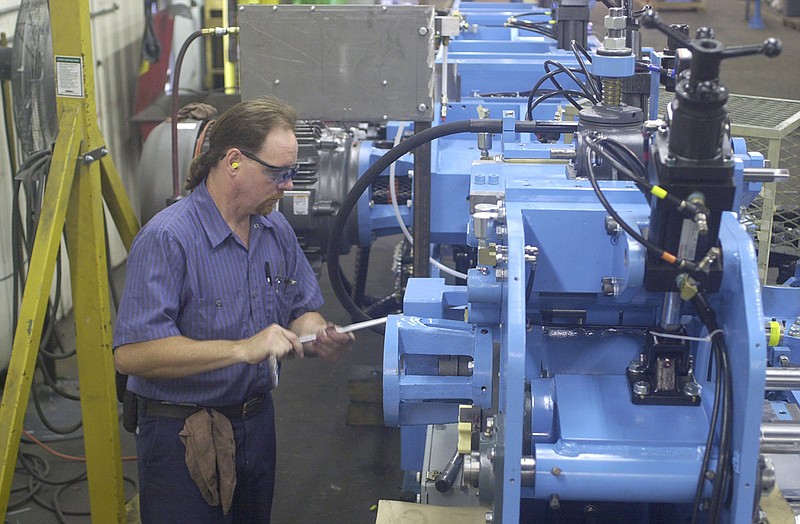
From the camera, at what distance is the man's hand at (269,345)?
5.80ft

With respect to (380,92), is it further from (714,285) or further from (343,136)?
(714,285)

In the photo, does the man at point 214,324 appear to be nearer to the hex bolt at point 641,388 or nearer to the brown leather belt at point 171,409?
the brown leather belt at point 171,409

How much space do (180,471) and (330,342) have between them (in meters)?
0.43

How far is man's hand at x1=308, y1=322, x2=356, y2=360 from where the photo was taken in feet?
6.19

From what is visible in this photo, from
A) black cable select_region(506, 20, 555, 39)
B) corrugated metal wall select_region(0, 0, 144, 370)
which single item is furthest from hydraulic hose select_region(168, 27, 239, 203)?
black cable select_region(506, 20, 555, 39)

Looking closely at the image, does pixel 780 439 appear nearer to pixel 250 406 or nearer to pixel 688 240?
pixel 688 240

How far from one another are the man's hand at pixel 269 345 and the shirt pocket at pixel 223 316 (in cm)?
11

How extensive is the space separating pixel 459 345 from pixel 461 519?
1.05ft

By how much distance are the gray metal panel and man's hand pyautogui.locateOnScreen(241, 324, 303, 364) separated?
736mm

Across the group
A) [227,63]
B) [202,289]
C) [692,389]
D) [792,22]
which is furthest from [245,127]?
[792,22]

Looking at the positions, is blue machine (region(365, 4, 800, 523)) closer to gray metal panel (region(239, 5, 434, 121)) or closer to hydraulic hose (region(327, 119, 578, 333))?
hydraulic hose (region(327, 119, 578, 333))

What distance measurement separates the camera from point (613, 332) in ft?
5.22

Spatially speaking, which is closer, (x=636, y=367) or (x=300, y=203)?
(x=636, y=367)

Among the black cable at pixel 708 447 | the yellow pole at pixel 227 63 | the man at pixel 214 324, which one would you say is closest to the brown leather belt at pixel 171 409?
the man at pixel 214 324
